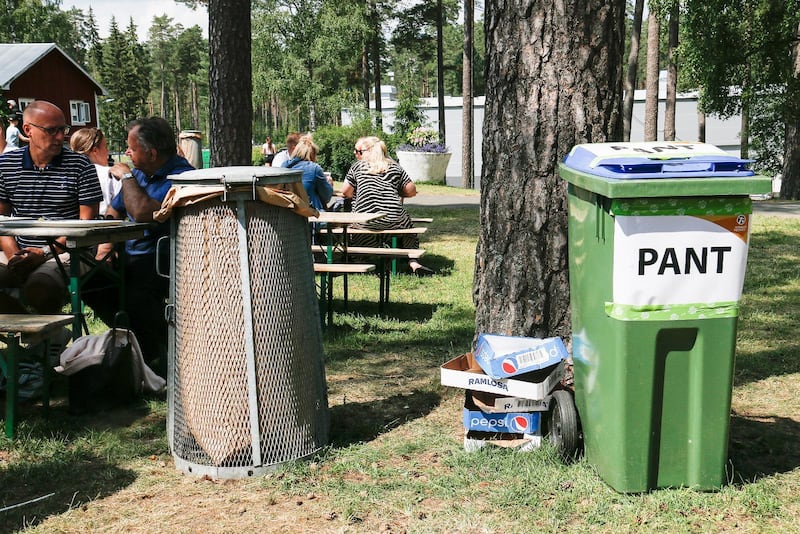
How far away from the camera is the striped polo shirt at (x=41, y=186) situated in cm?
530

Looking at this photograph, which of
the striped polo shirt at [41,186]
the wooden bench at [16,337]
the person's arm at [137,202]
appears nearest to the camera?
the wooden bench at [16,337]

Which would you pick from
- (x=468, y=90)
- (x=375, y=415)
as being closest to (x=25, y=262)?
(x=375, y=415)

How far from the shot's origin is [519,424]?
3785 mm

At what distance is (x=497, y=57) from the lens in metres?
4.20

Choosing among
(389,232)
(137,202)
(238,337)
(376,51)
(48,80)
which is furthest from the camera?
(376,51)

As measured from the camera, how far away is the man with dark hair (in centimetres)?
503

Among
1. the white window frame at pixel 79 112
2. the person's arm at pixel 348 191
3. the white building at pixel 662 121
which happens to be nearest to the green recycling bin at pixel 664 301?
the person's arm at pixel 348 191

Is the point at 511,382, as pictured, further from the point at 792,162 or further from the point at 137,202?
the point at 792,162

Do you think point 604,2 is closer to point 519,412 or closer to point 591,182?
point 591,182

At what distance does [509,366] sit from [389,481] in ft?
2.47

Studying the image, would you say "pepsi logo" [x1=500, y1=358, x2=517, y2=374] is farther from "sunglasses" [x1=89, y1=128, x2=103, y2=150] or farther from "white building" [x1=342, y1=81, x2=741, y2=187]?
"white building" [x1=342, y1=81, x2=741, y2=187]

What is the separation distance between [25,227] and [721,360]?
11.6 feet

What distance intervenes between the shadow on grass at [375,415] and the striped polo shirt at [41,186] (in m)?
2.27

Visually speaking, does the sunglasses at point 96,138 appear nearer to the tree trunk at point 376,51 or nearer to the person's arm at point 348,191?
the person's arm at point 348,191
